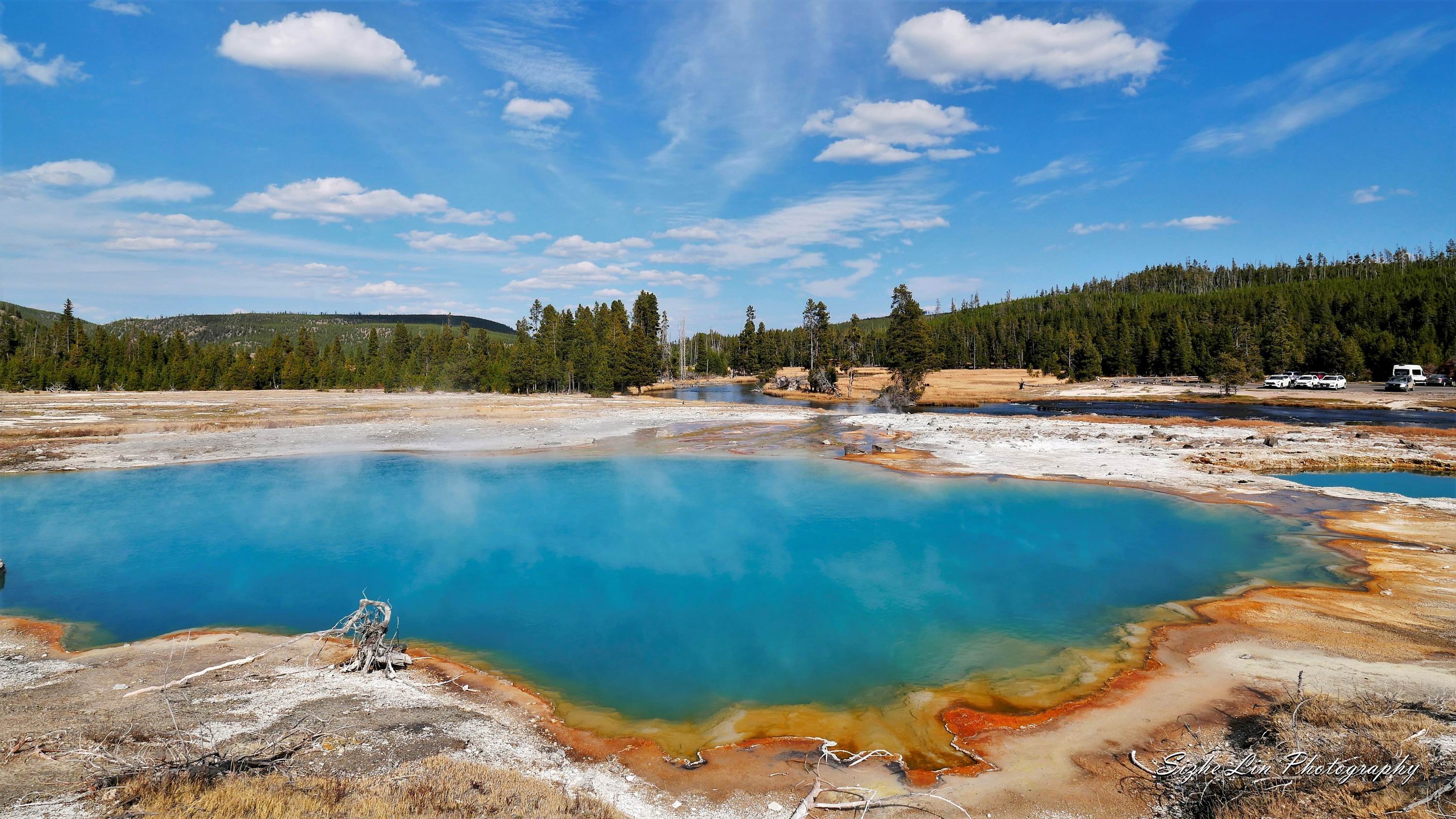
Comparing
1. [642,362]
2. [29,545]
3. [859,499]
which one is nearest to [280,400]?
[642,362]

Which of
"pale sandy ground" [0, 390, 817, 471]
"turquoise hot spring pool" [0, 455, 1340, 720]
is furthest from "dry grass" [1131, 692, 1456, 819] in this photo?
"pale sandy ground" [0, 390, 817, 471]

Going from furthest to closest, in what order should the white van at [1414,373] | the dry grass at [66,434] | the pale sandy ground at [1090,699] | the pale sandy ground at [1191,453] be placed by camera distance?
1. the white van at [1414,373]
2. the dry grass at [66,434]
3. the pale sandy ground at [1191,453]
4. the pale sandy ground at [1090,699]

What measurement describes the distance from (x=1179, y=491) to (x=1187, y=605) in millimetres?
11112

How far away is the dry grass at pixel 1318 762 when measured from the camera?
5.80m

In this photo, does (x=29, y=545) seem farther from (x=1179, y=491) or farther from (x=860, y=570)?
(x=1179, y=491)

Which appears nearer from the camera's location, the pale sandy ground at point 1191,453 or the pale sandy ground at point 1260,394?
the pale sandy ground at point 1191,453

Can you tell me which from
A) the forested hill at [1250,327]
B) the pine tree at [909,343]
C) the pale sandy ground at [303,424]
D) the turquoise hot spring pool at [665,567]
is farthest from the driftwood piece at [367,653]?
the forested hill at [1250,327]

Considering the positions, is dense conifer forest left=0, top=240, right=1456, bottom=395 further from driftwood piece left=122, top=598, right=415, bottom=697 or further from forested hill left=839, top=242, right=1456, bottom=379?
driftwood piece left=122, top=598, right=415, bottom=697

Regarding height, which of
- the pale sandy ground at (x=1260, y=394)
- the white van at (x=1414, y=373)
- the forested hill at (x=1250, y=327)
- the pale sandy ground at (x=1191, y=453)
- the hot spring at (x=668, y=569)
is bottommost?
the hot spring at (x=668, y=569)

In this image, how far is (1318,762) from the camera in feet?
21.6
